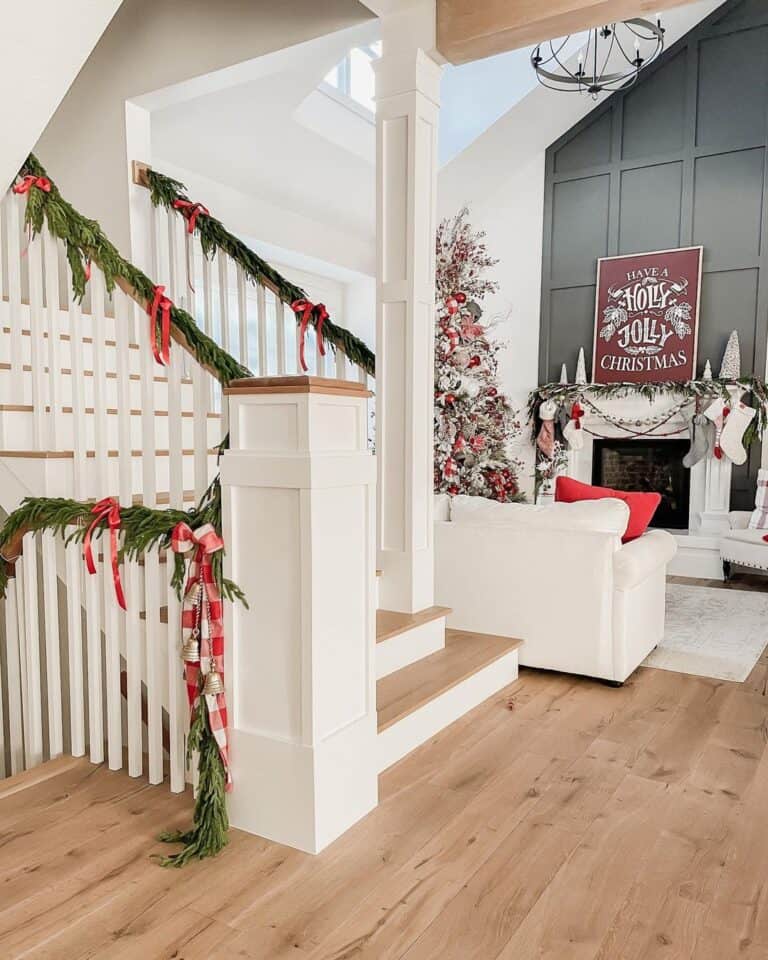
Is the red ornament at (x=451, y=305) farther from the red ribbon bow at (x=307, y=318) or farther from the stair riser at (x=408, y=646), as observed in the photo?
the stair riser at (x=408, y=646)

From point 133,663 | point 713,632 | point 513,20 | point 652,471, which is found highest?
point 513,20

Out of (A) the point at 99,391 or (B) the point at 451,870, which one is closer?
(B) the point at 451,870

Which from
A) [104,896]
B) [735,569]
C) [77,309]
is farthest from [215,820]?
[735,569]

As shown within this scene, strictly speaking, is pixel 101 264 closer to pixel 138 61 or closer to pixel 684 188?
pixel 138 61

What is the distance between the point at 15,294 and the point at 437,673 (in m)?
2.03

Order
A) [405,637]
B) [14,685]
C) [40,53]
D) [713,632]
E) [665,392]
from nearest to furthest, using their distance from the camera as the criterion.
→ 1. [40,53]
2. [14,685]
3. [405,637]
4. [713,632]
5. [665,392]

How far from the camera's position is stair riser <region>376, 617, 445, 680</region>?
2.71 meters

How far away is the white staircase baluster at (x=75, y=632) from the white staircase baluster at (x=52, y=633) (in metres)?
0.07

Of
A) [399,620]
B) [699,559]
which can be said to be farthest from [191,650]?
[699,559]

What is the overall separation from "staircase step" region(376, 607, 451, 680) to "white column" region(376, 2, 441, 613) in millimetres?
69

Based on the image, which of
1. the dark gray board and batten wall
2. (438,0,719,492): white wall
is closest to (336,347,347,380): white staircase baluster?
(438,0,719,492): white wall

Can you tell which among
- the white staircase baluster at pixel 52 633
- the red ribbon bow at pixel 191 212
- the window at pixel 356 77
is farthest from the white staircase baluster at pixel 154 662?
the window at pixel 356 77

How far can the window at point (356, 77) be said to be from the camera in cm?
521

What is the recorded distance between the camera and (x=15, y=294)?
2551 millimetres
